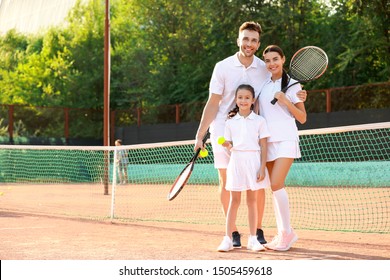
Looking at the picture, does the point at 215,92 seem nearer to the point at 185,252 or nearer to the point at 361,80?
the point at 185,252

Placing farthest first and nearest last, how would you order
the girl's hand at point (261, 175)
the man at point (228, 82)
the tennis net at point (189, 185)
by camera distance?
the tennis net at point (189, 185)
the man at point (228, 82)
the girl's hand at point (261, 175)

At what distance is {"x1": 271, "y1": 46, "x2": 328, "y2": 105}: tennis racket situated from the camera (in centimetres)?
665

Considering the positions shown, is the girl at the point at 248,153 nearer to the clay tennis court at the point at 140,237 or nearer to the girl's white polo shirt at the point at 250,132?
the girl's white polo shirt at the point at 250,132

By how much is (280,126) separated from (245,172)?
485mm

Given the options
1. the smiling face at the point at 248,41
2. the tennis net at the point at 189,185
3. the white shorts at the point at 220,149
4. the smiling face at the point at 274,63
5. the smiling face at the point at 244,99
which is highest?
the smiling face at the point at 248,41

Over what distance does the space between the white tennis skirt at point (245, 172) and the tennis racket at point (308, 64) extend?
78 centimetres

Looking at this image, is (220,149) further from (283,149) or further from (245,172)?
(283,149)

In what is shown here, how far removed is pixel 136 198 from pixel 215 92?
889 cm

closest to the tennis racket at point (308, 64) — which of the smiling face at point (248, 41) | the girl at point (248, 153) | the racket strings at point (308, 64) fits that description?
the racket strings at point (308, 64)

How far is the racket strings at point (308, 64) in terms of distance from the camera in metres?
6.65

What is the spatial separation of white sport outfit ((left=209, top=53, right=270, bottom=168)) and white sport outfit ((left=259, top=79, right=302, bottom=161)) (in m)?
0.19

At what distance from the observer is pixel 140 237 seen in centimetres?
815

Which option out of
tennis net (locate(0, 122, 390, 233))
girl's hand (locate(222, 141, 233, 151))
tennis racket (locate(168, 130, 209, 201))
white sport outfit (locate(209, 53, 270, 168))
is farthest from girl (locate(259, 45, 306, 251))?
tennis net (locate(0, 122, 390, 233))

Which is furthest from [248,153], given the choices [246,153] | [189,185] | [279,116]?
[189,185]
